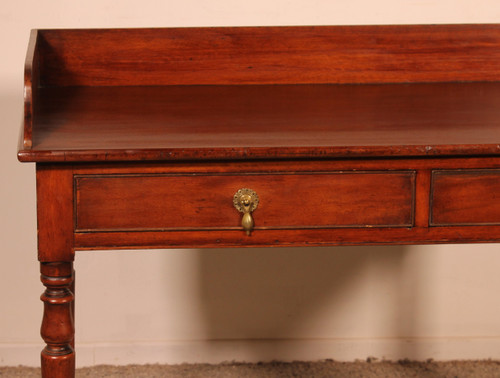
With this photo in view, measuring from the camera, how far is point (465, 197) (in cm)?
138

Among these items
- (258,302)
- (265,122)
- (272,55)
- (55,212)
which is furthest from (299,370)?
(55,212)

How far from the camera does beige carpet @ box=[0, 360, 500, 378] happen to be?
233cm

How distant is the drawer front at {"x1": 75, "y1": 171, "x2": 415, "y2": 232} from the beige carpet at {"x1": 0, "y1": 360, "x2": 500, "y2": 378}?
1078 millimetres

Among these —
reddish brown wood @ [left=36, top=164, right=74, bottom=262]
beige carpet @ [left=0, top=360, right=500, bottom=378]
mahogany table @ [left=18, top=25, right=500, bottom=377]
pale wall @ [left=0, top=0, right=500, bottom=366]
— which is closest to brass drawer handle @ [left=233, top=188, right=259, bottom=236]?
mahogany table @ [left=18, top=25, right=500, bottom=377]

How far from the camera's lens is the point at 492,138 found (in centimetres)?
136

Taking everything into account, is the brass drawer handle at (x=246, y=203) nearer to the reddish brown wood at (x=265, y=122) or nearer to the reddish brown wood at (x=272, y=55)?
the reddish brown wood at (x=265, y=122)

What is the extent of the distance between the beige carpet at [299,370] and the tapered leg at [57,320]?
94cm

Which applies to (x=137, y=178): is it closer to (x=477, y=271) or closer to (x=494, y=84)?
(x=494, y=84)

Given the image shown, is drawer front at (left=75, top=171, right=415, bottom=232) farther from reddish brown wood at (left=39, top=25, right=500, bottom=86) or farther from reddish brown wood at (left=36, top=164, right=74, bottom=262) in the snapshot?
reddish brown wood at (left=39, top=25, right=500, bottom=86)

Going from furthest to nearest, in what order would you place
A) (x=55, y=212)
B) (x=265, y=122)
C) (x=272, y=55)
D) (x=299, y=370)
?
(x=299, y=370) → (x=272, y=55) → (x=265, y=122) → (x=55, y=212)

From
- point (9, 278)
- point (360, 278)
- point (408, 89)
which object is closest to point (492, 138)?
point (408, 89)

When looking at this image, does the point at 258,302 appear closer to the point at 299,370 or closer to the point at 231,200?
the point at 299,370

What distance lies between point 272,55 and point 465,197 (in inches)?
27.6

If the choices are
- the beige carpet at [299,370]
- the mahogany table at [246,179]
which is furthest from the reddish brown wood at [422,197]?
the beige carpet at [299,370]
